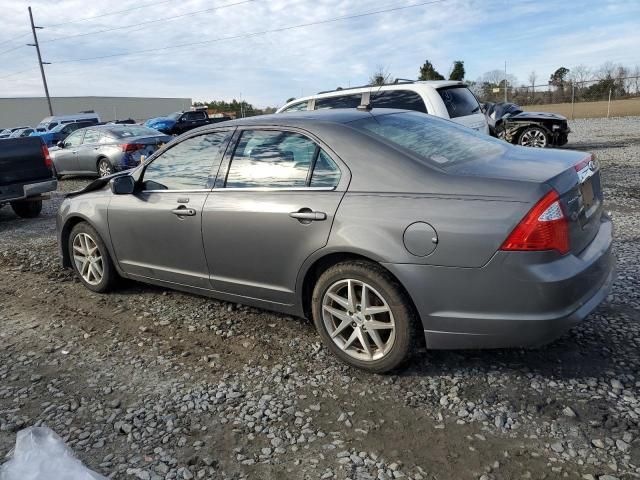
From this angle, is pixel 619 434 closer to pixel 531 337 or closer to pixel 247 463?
pixel 531 337

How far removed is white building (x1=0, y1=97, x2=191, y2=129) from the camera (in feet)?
197

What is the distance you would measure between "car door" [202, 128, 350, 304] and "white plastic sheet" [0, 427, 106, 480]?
153cm

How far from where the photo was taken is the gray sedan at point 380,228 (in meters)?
2.68

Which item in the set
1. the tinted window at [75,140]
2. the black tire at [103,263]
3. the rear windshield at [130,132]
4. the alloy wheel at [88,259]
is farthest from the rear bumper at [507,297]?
the tinted window at [75,140]

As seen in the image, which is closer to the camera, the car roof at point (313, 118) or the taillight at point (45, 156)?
the car roof at point (313, 118)

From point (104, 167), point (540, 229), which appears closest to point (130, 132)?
point (104, 167)

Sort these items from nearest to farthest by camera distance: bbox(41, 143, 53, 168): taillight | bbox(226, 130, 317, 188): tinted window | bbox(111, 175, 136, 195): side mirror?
bbox(226, 130, 317, 188): tinted window
bbox(111, 175, 136, 195): side mirror
bbox(41, 143, 53, 168): taillight

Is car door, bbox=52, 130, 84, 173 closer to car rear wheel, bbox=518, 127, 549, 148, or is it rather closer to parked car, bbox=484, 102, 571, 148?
parked car, bbox=484, 102, 571, 148

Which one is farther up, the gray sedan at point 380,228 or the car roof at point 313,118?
the car roof at point 313,118

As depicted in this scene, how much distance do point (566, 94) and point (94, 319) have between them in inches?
1552

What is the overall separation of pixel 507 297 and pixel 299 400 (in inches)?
51.4

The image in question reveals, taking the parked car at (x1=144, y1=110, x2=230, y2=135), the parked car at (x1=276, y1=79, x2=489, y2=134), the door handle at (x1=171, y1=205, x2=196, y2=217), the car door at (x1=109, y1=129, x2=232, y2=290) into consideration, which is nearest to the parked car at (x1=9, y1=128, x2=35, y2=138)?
the parked car at (x1=144, y1=110, x2=230, y2=135)

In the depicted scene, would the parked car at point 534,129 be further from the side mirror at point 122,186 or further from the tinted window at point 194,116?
the tinted window at point 194,116

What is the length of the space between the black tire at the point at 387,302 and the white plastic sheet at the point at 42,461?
1.58m
